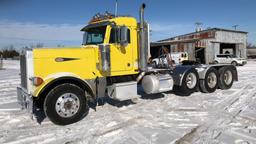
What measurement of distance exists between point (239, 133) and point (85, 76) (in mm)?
4370

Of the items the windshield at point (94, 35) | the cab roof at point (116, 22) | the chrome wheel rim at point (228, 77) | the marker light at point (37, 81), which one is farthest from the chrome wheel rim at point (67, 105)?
the chrome wheel rim at point (228, 77)

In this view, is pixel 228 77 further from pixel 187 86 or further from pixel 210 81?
pixel 187 86

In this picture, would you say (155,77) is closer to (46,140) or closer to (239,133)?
(239,133)

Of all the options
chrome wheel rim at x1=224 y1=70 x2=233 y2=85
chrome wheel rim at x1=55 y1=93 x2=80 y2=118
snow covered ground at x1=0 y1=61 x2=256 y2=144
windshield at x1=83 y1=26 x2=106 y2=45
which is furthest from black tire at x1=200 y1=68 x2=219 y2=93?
chrome wheel rim at x1=55 y1=93 x2=80 y2=118

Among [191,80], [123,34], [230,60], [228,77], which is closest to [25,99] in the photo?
[123,34]

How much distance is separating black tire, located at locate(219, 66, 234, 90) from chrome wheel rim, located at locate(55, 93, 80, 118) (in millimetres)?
7787

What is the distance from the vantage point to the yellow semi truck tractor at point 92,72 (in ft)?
24.0

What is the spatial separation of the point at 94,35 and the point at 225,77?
725cm

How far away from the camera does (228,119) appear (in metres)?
7.55

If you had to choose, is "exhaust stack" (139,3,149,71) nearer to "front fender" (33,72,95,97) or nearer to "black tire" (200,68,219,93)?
"front fender" (33,72,95,97)

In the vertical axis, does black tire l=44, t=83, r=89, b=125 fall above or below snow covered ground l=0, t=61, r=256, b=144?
above

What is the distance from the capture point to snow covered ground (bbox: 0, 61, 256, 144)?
20.0 ft

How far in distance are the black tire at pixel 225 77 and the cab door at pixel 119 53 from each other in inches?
220

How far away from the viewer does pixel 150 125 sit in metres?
7.12
